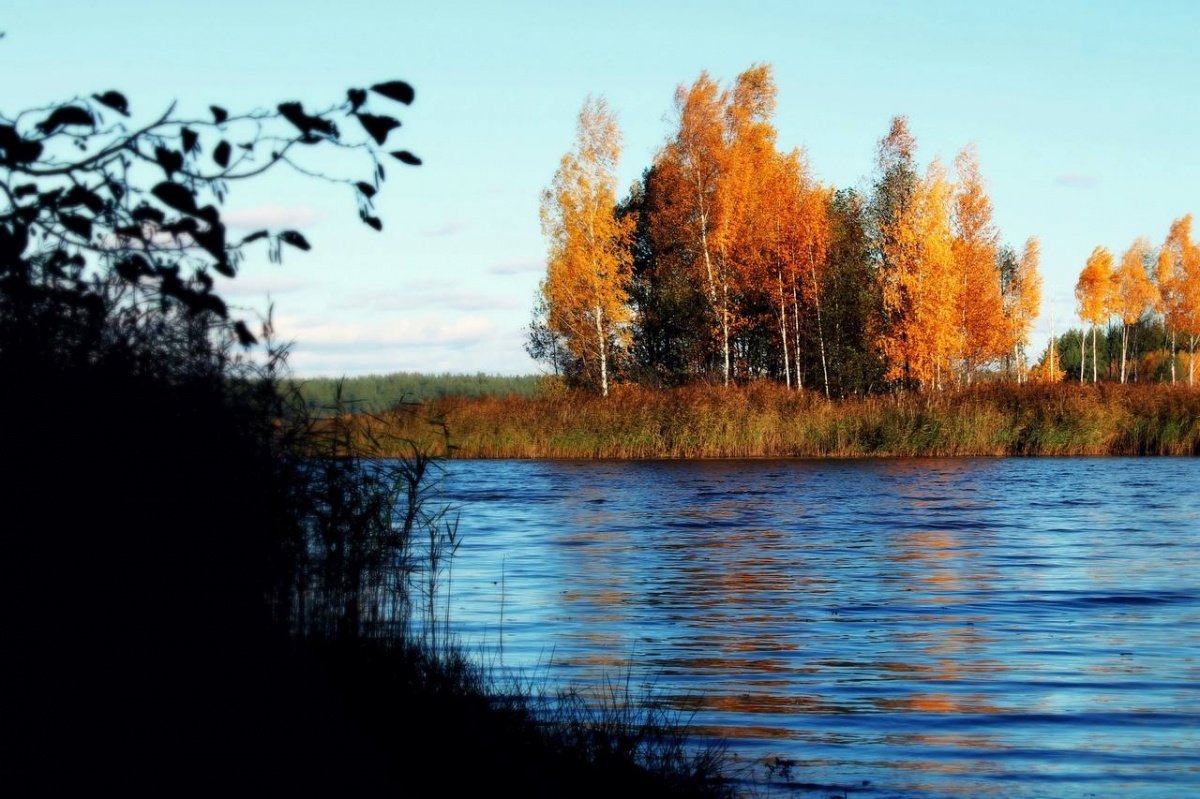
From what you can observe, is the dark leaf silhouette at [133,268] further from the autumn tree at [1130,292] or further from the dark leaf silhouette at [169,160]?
the autumn tree at [1130,292]

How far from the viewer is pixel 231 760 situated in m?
5.18

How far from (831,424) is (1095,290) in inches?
1871

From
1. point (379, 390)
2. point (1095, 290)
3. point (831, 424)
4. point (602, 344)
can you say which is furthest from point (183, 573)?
point (379, 390)

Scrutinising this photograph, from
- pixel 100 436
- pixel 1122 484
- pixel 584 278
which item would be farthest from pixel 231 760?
pixel 584 278

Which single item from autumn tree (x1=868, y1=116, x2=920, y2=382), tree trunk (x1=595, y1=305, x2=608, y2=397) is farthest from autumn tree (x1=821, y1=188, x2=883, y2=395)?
tree trunk (x1=595, y1=305, x2=608, y2=397)

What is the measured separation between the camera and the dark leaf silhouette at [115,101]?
3.99 metres

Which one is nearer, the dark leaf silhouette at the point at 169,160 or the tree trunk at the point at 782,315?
the dark leaf silhouette at the point at 169,160

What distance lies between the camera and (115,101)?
399cm

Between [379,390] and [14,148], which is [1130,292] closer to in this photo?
[379,390]

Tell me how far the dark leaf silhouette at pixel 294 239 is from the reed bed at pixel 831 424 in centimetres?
2986

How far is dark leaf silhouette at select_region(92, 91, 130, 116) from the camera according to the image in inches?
157

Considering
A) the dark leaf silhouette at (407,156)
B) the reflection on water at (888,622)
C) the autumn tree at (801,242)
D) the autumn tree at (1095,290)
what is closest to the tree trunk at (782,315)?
the autumn tree at (801,242)

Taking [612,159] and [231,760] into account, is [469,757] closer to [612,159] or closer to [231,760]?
[231,760]

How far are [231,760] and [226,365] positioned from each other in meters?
2.87
